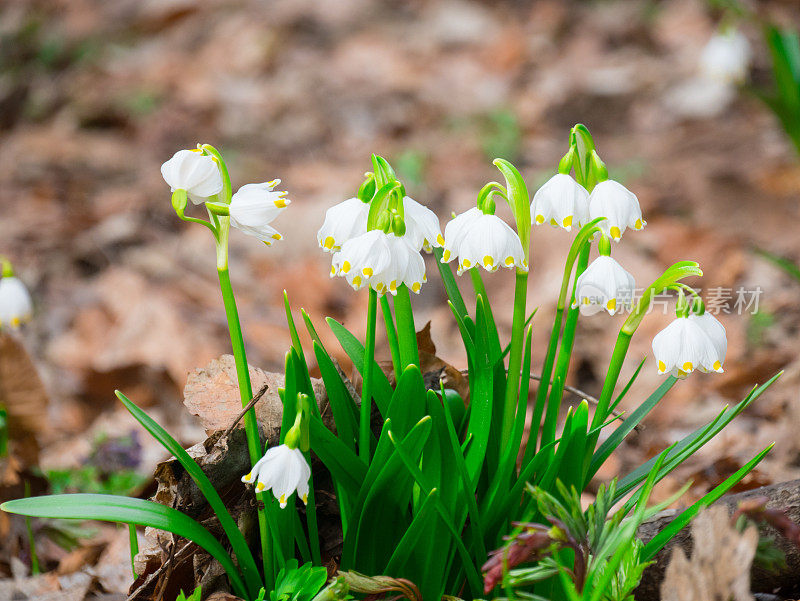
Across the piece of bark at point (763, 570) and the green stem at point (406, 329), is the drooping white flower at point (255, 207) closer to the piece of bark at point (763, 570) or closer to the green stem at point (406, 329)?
the green stem at point (406, 329)

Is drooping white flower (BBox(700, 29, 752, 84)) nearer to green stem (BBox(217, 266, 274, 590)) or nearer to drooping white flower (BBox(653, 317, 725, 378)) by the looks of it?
drooping white flower (BBox(653, 317, 725, 378))

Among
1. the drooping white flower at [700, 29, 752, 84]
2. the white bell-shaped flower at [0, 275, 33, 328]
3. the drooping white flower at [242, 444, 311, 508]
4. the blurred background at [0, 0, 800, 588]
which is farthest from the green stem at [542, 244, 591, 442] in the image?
the drooping white flower at [700, 29, 752, 84]

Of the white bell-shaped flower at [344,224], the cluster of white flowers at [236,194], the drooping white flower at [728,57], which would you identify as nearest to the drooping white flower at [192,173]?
the cluster of white flowers at [236,194]

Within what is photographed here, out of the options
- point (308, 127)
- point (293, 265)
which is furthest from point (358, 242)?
point (308, 127)

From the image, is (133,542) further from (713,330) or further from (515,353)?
(713,330)

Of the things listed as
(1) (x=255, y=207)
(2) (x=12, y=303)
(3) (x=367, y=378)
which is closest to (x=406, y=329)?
(3) (x=367, y=378)
